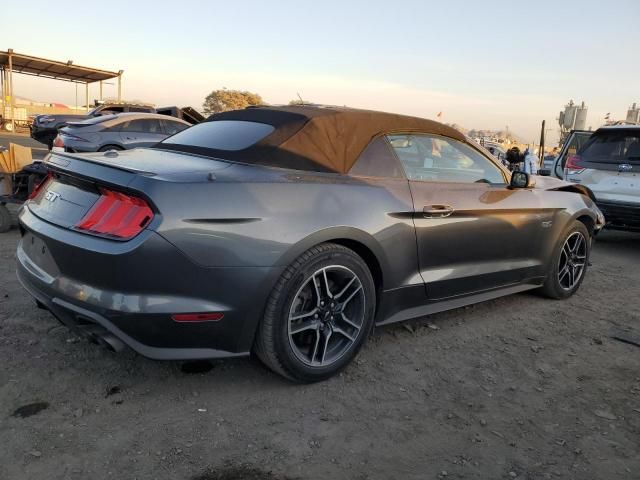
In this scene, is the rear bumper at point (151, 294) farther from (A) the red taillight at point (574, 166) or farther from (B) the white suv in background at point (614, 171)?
(A) the red taillight at point (574, 166)

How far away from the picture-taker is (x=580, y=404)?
2.96 m

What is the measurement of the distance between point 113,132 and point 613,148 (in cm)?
928

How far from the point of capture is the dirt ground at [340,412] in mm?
2316

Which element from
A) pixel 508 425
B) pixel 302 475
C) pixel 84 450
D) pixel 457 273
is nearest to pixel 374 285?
pixel 457 273

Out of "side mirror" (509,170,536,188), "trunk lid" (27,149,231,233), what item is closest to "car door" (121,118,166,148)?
"trunk lid" (27,149,231,233)

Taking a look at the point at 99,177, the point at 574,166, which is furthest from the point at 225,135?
the point at 574,166

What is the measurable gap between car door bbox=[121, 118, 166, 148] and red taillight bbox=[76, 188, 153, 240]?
30.4 feet

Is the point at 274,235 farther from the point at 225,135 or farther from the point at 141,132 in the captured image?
the point at 141,132

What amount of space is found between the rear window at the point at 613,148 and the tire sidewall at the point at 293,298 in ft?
18.4

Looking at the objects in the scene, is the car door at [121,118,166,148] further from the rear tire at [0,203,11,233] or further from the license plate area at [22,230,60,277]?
the license plate area at [22,230,60,277]

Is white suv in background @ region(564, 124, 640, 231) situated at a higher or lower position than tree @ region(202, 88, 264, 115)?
lower

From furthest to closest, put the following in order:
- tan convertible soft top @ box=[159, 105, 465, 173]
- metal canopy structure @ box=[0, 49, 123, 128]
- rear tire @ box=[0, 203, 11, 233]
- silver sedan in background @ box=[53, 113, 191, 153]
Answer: metal canopy structure @ box=[0, 49, 123, 128], silver sedan in background @ box=[53, 113, 191, 153], rear tire @ box=[0, 203, 11, 233], tan convertible soft top @ box=[159, 105, 465, 173]

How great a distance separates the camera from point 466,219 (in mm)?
3623

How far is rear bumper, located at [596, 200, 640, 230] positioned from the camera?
6.92 meters
